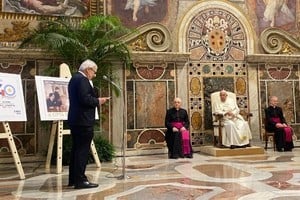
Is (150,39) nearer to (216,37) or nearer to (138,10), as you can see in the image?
(138,10)

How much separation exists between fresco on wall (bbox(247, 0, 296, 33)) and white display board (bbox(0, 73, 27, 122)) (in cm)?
651

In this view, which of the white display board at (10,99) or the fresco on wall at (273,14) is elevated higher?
the fresco on wall at (273,14)

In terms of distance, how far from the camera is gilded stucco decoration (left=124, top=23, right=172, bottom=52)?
898 centimetres

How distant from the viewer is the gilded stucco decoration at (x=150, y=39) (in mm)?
8977

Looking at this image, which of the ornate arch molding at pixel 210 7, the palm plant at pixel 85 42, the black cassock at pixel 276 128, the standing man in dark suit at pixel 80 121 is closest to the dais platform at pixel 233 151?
the black cassock at pixel 276 128

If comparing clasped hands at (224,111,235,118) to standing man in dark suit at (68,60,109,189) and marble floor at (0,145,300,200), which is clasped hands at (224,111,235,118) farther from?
standing man in dark suit at (68,60,109,189)

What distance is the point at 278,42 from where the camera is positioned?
9.88 m

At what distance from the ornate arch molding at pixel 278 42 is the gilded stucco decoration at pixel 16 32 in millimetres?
5977

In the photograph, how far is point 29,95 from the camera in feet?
26.3

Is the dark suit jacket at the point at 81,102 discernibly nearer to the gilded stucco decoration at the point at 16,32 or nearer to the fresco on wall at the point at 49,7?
the gilded stucco decoration at the point at 16,32

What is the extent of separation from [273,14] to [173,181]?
6.65 metres

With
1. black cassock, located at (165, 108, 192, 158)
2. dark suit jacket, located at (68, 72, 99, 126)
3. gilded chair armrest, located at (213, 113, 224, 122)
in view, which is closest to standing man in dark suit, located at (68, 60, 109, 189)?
dark suit jacket, located at (68, 72, 99, 126)

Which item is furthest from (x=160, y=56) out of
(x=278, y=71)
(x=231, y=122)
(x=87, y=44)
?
(x=278, y=71)

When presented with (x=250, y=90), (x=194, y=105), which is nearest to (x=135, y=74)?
(x=194, y=105)
